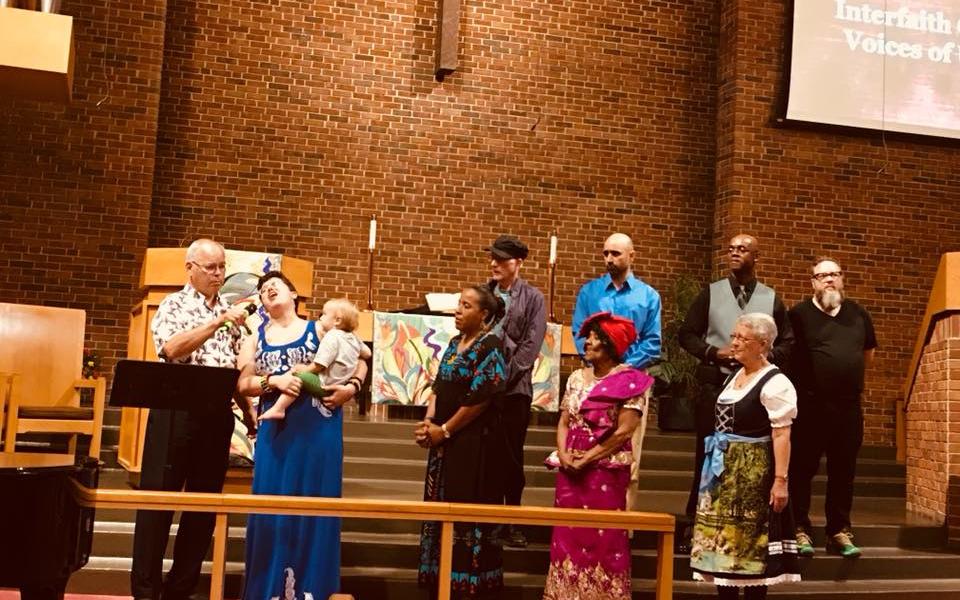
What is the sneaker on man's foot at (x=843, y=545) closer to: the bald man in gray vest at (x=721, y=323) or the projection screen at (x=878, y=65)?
the bald man in gray vest at (x=721, y=323)

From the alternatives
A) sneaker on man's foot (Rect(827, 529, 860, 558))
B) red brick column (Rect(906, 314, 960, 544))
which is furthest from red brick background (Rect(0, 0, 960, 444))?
sneaker on man's foot (Rect(827, 529, 860, 558))

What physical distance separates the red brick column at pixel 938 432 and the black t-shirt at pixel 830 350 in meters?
0.99

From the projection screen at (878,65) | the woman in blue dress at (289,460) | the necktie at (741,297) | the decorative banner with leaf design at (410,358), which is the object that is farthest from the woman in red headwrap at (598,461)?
the projection screen at (878,65)

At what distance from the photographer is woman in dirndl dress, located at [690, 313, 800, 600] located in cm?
432

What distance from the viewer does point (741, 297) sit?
18.2 ft

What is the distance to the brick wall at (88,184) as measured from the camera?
8727 mm

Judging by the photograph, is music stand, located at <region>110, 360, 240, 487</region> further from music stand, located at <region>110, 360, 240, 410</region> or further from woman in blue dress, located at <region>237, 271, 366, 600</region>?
woman in blue dress, located at <region>237, 271, 366, 600</region>

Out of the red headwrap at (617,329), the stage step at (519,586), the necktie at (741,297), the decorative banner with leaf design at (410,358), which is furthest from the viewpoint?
the decorative banner with leaf design at (410,358)

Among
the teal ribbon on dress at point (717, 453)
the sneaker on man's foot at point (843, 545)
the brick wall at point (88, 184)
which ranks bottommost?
the sneaker on man's foot at point (843, 545)

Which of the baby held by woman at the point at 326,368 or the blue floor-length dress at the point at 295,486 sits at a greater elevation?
the baby held by woman at the point at 326,368

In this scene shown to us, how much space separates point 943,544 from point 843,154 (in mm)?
4718

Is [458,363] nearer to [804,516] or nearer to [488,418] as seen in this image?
[488,418]

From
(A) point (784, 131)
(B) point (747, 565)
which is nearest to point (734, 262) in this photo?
(B) point (747, 565)

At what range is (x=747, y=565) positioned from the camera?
14.2 ft
